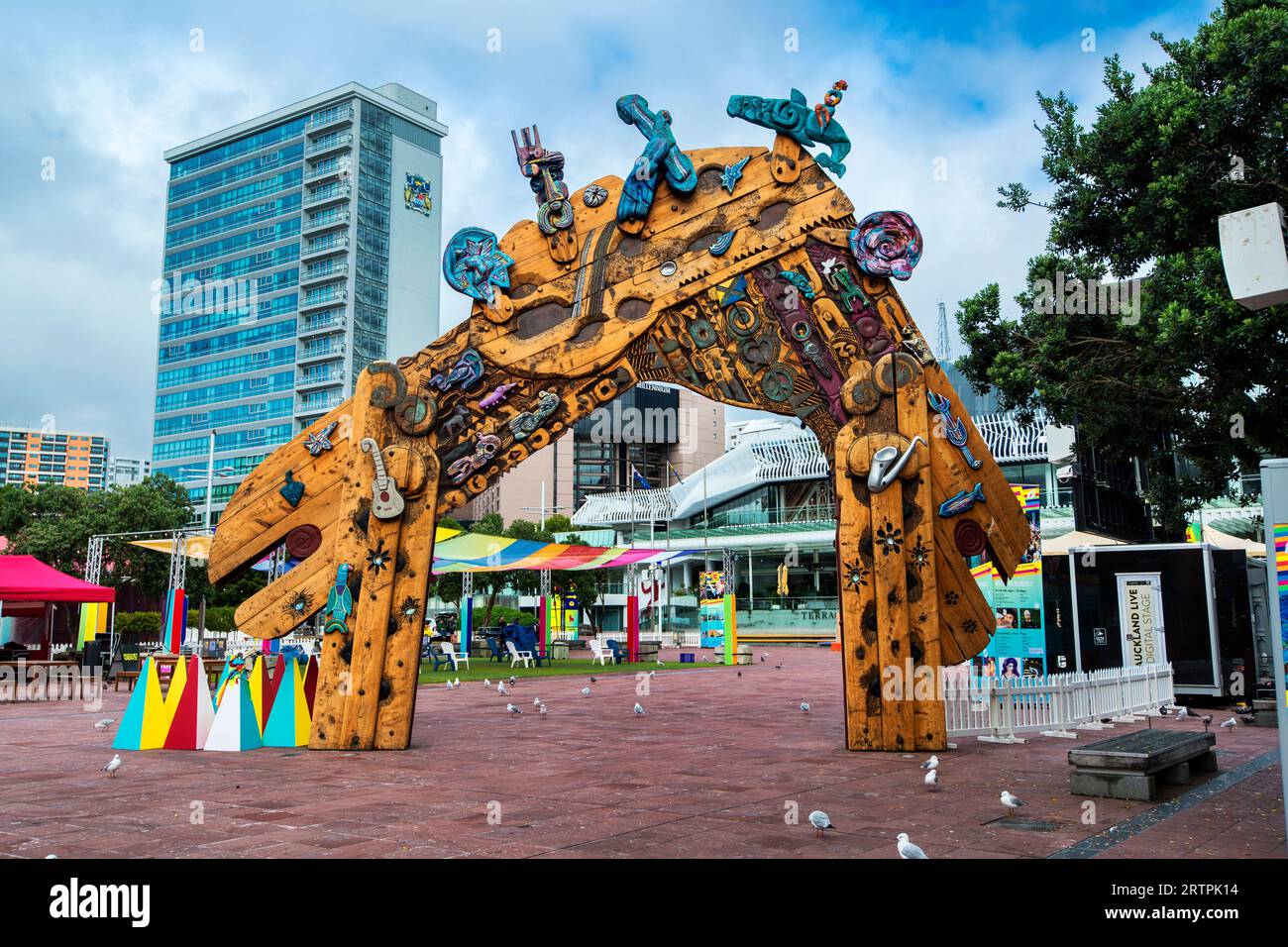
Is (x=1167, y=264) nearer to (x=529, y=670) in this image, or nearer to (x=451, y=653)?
(x=451, y=653)

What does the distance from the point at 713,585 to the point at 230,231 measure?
57.7 meters

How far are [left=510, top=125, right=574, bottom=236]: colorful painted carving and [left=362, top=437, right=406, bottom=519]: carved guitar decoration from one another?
2.93m

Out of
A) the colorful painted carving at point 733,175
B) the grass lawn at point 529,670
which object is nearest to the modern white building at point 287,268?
the grass lawn at point 529,670

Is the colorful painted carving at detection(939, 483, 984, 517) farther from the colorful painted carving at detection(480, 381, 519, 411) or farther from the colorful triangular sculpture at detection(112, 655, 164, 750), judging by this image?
the colorful triangular sculpture at detection(112, 655, 164, 750)

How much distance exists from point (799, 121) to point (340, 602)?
22.1ft

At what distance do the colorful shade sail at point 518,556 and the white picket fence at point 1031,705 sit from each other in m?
15.3

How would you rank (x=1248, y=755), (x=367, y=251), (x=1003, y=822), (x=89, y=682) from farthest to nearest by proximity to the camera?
(x=367, y=251) < (x=89, y=682) < (x=1248, y=755) < (x=1003, y=822)

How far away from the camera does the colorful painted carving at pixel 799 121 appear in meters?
9.82

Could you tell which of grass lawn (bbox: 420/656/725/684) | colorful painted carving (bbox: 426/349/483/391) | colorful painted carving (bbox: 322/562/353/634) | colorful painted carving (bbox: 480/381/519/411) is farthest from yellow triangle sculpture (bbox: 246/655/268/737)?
grass lawn (bbox: 420/656/725/684)

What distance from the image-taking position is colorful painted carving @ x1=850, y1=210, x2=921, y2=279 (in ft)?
31.6

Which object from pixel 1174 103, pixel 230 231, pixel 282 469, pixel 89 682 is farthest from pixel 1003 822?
pixel 230 231

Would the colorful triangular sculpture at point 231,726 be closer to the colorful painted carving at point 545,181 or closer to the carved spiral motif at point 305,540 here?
the carved spiral motif at point 305,540

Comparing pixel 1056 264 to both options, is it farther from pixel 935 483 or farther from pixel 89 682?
pixel 89 682

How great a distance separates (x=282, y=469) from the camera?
10258mm
